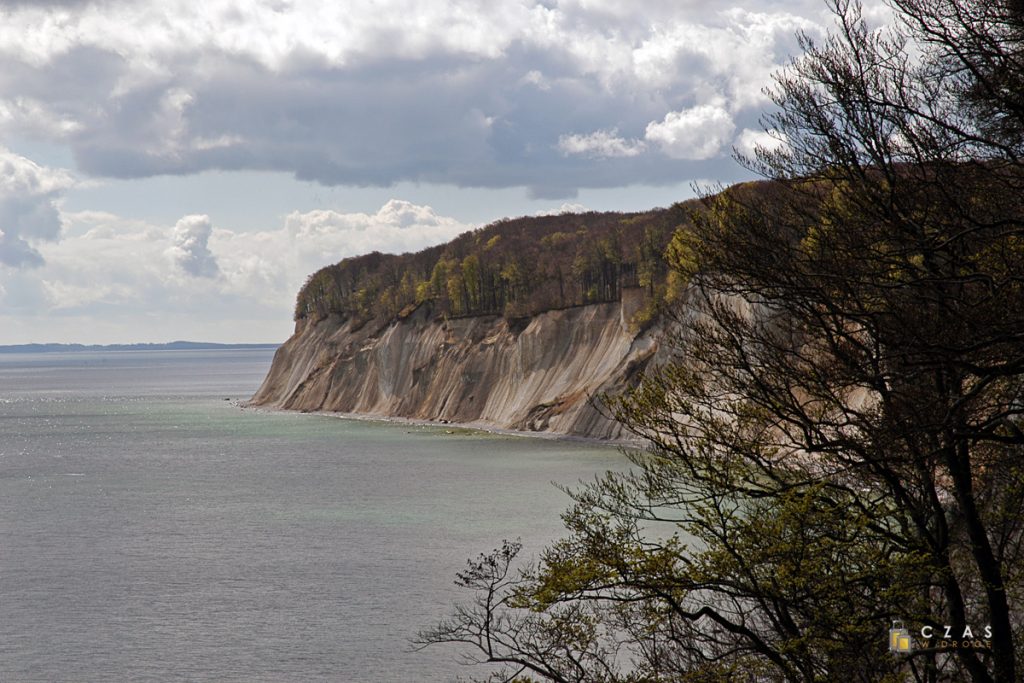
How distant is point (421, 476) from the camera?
2613 inches

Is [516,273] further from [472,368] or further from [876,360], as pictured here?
[876,360]

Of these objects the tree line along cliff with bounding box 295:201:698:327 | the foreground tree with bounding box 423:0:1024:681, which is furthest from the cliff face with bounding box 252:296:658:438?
the foreground tree with bounding box 423:0:1024:681

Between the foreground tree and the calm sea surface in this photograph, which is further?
the calm sea surface

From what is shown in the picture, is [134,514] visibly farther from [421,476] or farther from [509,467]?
[509,467]

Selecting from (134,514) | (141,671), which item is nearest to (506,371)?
(134,514)

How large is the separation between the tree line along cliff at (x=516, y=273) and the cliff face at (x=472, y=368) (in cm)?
221

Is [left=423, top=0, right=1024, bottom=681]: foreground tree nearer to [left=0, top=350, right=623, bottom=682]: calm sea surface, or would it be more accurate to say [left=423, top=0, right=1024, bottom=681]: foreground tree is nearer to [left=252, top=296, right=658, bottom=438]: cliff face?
[left=0, top=350, right=623, bottom=682]: calm sea surface

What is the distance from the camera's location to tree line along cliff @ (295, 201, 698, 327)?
10075 centimetres

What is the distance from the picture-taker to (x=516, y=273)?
116750 mm

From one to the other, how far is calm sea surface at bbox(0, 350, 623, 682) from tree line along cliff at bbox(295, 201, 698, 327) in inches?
768

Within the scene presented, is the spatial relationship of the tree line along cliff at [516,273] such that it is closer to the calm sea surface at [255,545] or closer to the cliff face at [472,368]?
the cliff face at [472,368]

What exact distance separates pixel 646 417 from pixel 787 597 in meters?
3.44

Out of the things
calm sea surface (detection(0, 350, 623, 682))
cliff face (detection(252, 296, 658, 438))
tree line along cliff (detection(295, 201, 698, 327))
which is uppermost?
tree line along cliff (detection(295, 201, 698, 327))

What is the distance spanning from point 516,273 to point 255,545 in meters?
73.4
